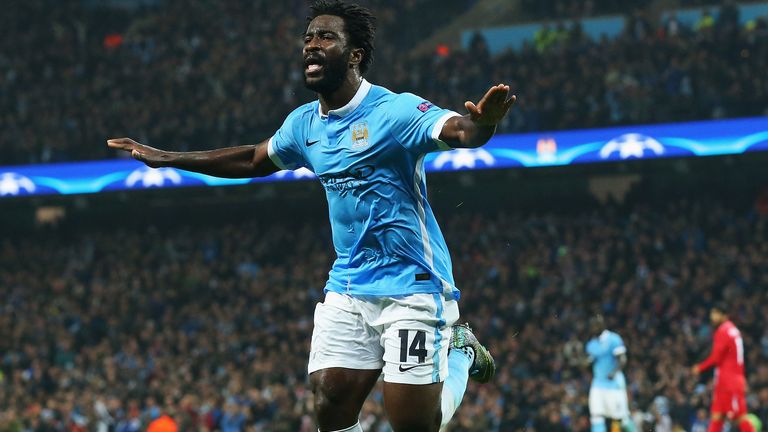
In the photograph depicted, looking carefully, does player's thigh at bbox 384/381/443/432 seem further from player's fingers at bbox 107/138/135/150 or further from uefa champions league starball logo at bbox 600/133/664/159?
uefa champions league starball logo at bbox 600/133/664/159

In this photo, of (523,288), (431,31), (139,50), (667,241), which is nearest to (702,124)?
(667,241)

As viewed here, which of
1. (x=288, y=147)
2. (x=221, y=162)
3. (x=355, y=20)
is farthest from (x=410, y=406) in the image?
(x=355, y=20)

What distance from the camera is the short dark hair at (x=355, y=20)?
537 centimetres

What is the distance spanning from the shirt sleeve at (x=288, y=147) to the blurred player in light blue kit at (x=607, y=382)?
8.24 metres

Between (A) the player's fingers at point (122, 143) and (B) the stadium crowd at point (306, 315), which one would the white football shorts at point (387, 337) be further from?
(B) the stadium crowd at point (306, 315)

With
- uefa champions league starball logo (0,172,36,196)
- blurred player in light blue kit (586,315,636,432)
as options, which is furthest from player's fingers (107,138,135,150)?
uefa champions league starball logo (0,172,36,196)

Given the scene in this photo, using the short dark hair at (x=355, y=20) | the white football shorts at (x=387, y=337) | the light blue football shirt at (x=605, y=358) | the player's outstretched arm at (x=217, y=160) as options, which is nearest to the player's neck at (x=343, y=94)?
the short dark hair at (x=355, y=20)

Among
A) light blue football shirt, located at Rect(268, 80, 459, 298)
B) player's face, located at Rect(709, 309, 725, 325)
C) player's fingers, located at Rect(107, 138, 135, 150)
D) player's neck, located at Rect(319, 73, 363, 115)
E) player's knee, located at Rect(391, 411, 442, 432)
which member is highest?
player's neck, located at Rect(319, 73, 363, 115)

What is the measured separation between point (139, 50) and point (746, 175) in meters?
13.7

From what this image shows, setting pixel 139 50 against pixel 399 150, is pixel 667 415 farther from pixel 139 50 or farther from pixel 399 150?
pixel 139 50

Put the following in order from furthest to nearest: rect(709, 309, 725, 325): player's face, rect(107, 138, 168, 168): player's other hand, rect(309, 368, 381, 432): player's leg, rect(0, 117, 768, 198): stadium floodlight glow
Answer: rect(0, 117, 768, 198): stadium floodlight glow → rect(709, 309, 725, 325): player's face → rect(107, 138, 168, 168): player's other hand → rect(309, 368, 381, 432): player's leg

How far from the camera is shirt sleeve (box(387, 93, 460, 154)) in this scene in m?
4.95

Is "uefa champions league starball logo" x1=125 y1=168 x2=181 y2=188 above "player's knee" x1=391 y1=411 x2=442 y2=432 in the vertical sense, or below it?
above

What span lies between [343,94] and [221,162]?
87 centimetres
